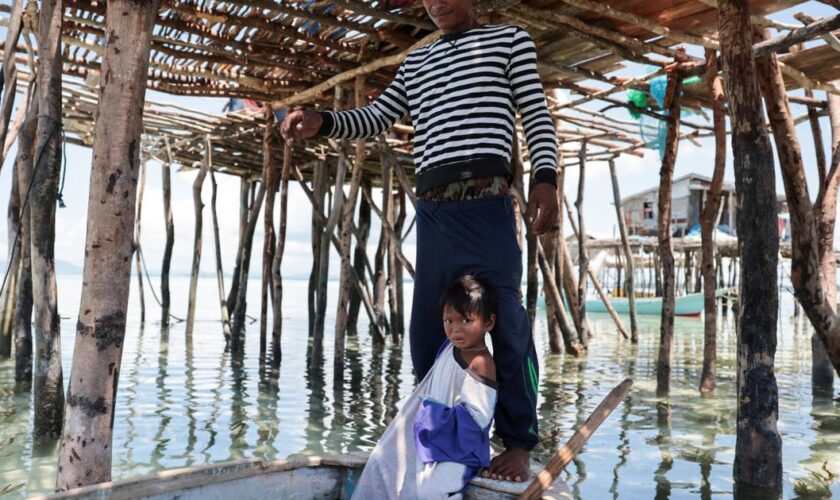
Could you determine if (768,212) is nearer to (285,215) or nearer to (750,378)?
(750,378)

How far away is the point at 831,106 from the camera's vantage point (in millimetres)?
6371

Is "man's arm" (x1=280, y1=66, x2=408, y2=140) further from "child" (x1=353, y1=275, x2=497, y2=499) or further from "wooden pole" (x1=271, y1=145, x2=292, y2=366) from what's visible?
"wooden pole" (x1=271, y1=145, x2=292, y2=366)

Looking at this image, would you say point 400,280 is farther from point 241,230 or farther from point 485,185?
point 485,185

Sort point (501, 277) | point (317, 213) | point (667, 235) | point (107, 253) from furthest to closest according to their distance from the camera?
point (317, 213)
point (667, 235)
point (501, 277)
point (107, 253)

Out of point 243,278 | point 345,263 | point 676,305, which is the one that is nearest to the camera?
point 345,263

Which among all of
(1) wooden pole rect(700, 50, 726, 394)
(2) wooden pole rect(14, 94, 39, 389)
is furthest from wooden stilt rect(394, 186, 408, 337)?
(2) wooden pole rect(14, 94, 39, 389)

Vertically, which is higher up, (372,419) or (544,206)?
(544,206)

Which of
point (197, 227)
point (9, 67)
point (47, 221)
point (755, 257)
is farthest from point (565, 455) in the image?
point (197, 227)

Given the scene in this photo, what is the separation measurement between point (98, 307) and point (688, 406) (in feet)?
16.5

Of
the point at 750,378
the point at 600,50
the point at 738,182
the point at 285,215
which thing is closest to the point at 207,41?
the point at 285,215

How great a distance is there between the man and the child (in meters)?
0.08

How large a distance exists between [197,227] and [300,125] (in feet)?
29.7

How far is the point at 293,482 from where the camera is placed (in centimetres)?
250

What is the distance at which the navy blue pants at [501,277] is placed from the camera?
255cm
